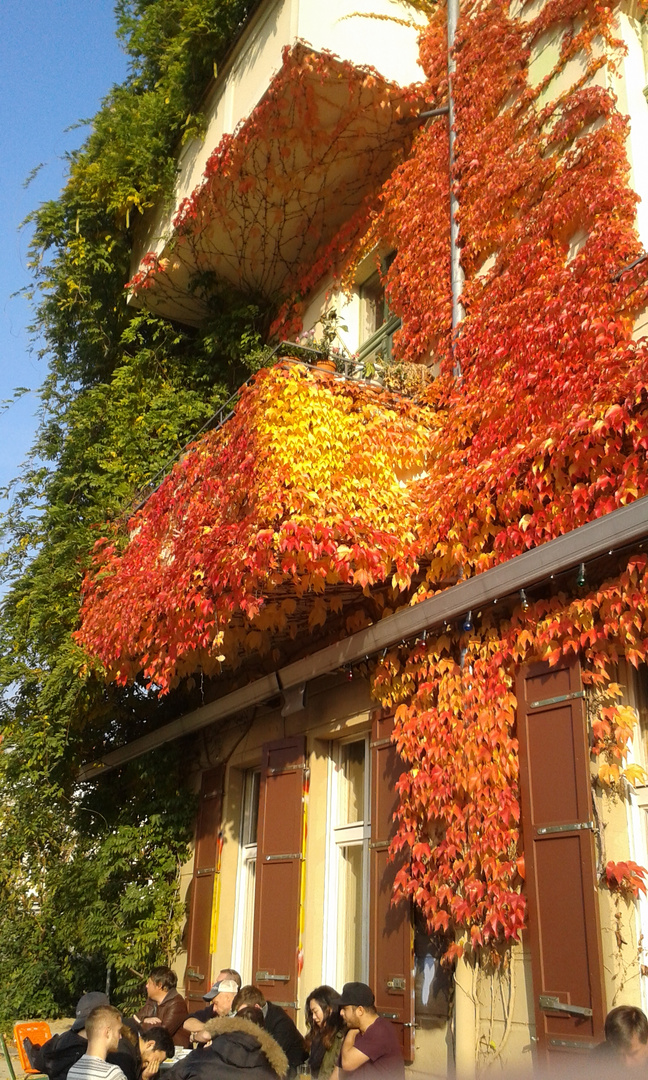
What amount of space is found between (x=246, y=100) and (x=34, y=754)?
7311 millimetres

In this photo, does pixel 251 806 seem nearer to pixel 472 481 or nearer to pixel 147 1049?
pixel 147 1049

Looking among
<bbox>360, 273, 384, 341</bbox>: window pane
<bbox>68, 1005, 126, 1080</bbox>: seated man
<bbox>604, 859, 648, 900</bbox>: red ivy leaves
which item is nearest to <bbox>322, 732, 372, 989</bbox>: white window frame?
<bbox>604, 859, 648, 900</bbox>: red ivy leaves

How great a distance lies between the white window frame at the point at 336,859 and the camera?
7633mm

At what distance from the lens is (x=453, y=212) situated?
8609 millimetres

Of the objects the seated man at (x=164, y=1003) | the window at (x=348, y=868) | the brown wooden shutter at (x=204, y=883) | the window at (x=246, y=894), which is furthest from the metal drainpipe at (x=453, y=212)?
the seated man at (x=164, y=1003)

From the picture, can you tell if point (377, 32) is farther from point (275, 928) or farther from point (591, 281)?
point (275, 928)

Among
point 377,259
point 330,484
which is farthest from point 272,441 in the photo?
point 377,259

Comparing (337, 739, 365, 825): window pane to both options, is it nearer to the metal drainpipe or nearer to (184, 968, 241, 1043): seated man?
(184, 968, 241, 1043): seated man

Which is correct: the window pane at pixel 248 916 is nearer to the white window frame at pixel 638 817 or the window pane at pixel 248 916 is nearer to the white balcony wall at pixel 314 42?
the white window frame at pixel 638 817

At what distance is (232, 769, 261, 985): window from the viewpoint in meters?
9.21

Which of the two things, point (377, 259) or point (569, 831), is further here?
point (377, 259)

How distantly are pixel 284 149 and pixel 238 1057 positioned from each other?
8.39m

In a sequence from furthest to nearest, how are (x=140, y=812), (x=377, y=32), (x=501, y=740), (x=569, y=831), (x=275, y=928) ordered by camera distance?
(x=140, y=812) → (x=377, y=32) → (x=275, y=928) → (x=501, y=740) → (x=569, y=831)

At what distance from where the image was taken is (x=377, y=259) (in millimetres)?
10016
